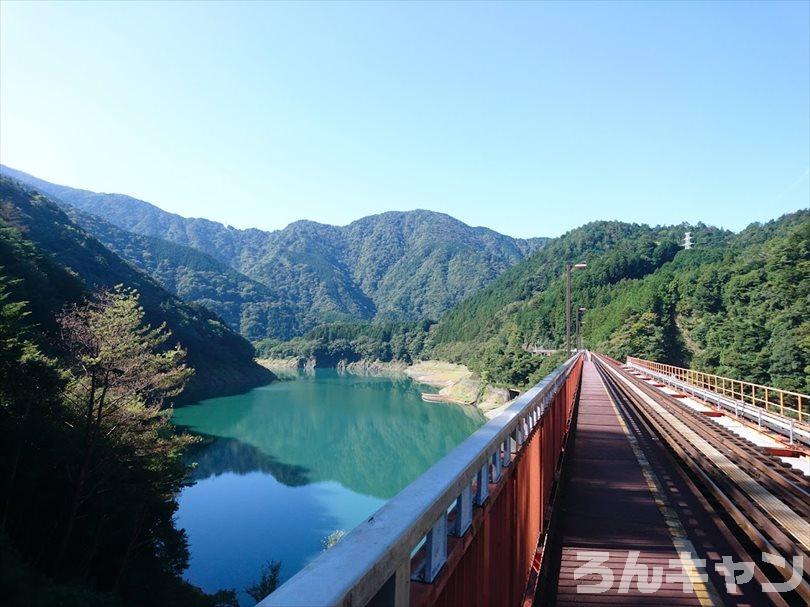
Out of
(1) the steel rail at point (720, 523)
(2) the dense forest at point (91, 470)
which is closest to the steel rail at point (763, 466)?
(1) the steel rail at point (720, 523)

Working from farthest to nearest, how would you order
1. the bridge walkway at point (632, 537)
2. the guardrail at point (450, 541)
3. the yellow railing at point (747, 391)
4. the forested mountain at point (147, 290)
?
1. the forested mountain at point (147, 290)
2. the yellow railing at point (747, 391)
3. the bridge walkway at point (632, 537)
4. the guardrail at point (450, 541)

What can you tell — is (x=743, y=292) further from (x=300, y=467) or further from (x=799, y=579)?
(x=799, y=579)

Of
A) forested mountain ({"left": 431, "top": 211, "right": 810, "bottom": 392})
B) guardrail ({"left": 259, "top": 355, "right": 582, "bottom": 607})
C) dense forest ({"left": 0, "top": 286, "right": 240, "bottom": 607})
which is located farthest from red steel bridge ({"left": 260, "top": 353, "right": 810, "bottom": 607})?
forested mountain ({"left": 431, "top": 211, "right": 810, "bottom": 392})

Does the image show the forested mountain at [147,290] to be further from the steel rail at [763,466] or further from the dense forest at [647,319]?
the steel rail at [763,466]

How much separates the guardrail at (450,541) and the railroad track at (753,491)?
1.85m

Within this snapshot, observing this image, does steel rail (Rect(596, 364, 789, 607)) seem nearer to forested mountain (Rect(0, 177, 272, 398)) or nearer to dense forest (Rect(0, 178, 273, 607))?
dense forest (Rect(0, 178, 273, 607))

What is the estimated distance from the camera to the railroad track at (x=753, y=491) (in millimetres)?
4016

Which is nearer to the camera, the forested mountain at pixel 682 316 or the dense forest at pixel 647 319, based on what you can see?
the forested mountain at pixel 682 316

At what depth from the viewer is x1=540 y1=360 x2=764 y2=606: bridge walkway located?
3445 millimetres

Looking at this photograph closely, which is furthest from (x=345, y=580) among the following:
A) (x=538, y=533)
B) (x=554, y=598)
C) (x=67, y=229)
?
(x=67, y=229)

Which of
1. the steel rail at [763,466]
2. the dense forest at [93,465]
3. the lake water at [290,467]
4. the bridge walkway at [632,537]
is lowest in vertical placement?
the lake water at [290,467]

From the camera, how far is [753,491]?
5840 mm

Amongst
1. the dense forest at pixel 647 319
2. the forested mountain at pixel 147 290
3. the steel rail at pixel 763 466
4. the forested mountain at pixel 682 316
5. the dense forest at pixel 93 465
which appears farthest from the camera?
the forested mountain at pixel 147 290

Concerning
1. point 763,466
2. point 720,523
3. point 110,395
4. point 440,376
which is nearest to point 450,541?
point 720,523
